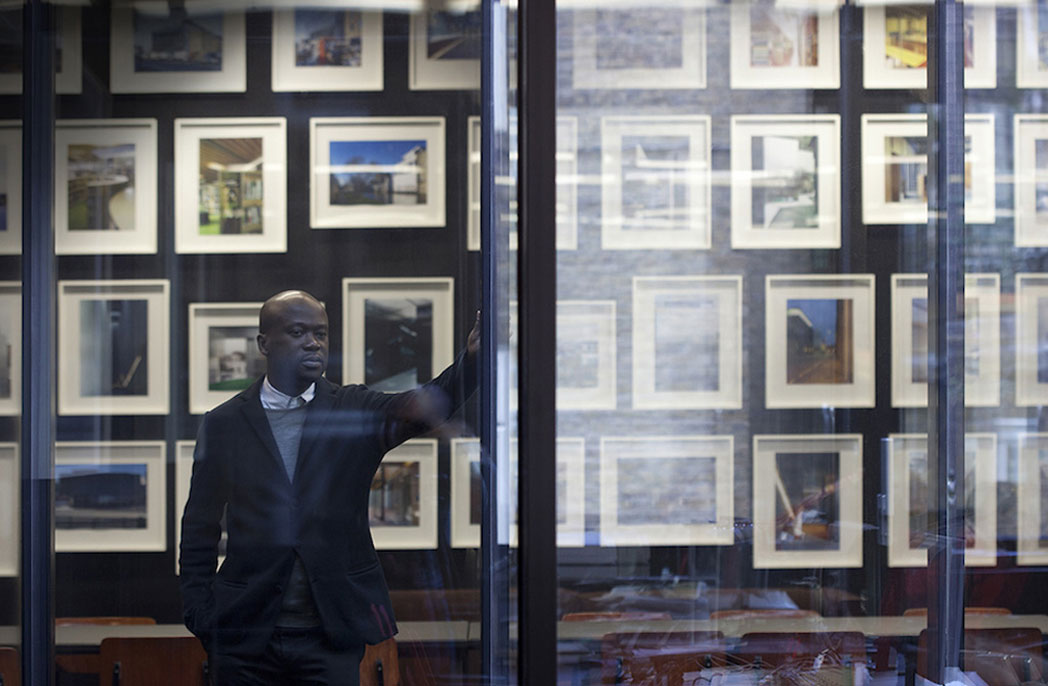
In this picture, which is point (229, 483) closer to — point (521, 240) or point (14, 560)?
point (14, 560)

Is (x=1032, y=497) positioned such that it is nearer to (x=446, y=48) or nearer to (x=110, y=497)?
(x=446, y=48)

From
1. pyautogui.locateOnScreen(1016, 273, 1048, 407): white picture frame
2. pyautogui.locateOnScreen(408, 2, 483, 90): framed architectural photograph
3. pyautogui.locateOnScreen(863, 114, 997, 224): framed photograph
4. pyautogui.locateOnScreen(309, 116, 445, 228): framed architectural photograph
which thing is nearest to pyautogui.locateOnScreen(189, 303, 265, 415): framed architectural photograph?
pyautogui.locateOnScreen(309, 116, 445, 228): framed architectural photograph

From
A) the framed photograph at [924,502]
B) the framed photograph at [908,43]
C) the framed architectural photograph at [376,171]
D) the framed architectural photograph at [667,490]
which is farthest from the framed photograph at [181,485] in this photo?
the framed photograph at [908,43]

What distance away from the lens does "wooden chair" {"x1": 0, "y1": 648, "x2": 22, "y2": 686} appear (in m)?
1.69

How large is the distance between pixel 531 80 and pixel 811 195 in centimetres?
64

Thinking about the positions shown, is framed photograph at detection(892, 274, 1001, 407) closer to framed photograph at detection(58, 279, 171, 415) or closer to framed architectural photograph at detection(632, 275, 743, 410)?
framed architectural photograph at detection(632, 275, 743, 410)

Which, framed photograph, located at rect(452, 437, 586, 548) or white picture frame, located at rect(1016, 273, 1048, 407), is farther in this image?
white picture frame, located at rect(1016, 273, 1048, 407)

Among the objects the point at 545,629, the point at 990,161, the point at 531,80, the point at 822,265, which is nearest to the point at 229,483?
the point at 545,629

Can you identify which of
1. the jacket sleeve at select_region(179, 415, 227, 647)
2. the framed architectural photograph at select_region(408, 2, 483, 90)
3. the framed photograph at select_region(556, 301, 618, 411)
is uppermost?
the framed architectural photograph at select_region(408, 2, 483, 90)

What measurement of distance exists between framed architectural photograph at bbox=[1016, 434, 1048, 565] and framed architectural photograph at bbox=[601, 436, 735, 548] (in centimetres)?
64

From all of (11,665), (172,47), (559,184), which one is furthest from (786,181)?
(11,665)

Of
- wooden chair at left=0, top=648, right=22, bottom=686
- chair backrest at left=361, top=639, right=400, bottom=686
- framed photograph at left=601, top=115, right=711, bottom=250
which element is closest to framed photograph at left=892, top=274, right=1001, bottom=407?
framed photograph at left=601, top=115, right=711, bottom=250

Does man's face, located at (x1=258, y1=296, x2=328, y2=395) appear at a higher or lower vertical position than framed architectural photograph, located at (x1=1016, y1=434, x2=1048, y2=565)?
higher

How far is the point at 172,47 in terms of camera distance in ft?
5.48
